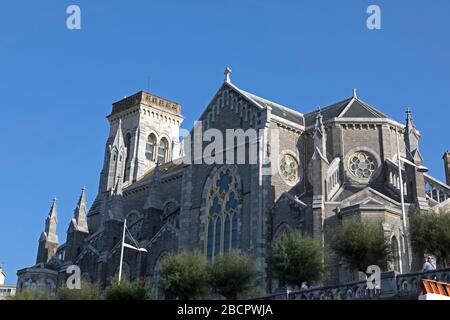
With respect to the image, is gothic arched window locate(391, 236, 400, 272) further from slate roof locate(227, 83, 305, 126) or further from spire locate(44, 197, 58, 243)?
spire locate(44, 197, 58, 243)

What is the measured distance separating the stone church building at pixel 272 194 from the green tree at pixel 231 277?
6.10m

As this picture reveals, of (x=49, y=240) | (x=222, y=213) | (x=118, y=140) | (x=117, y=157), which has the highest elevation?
(x=118, y=140)

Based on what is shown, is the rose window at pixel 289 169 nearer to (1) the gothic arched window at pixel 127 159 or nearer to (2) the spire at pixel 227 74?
(2) the spire at pixel 227 74

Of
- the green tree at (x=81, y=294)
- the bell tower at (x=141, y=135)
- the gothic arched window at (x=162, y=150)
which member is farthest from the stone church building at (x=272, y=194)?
the gothic arched window at (x=162, y=150)

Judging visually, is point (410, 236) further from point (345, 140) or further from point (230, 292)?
point (345, 140)

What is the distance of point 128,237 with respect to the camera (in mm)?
53938

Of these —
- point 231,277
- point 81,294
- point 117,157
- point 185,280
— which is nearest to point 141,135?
point 117,157

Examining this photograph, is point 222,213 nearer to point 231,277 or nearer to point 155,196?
point 155,196

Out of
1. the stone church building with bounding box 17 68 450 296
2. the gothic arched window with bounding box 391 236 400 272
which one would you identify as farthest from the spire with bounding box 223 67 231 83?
the gothic arched window with bounding box 391 236 400 272

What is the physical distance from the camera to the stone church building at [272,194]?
40688 mm

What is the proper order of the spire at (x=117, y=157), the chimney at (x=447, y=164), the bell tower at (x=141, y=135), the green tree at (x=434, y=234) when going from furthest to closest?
the bell tower at (x=141, y=135) → the spire at (x=117, y=157) → the chimney at (x=447, y=164) → the green tree at (x=434, y=234)

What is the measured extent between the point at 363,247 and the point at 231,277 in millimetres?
6953

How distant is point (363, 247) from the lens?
32312 mm
